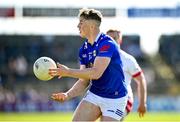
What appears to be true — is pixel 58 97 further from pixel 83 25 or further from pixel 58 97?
pixel 83 25

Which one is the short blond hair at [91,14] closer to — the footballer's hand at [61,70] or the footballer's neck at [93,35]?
the footballer's neck at [93,35]

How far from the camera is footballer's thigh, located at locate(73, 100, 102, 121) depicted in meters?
11.0

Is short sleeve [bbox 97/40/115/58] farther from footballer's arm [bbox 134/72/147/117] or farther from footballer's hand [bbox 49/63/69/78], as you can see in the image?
footballer's arm [bbox 134/72/147/117]

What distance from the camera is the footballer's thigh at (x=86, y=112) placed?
434 inches

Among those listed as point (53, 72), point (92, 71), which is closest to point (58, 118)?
point (92, 71)

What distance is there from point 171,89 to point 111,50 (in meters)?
27.1

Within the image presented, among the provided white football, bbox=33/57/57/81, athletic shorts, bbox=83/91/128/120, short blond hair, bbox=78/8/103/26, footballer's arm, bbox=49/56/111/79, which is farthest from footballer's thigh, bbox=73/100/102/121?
short blond hair, bbox=78/8/103/26

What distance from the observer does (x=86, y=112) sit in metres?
11.0

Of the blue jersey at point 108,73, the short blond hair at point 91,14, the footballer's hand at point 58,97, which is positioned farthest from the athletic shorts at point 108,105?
the short blond hair at point 91,14

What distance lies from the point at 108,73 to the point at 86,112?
2.24ft

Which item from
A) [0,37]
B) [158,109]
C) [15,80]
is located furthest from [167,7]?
[0,37]

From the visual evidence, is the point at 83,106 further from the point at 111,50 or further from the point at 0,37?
the point at 0,37

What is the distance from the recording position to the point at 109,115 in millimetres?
11023

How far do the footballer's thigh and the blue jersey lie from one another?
22cm
